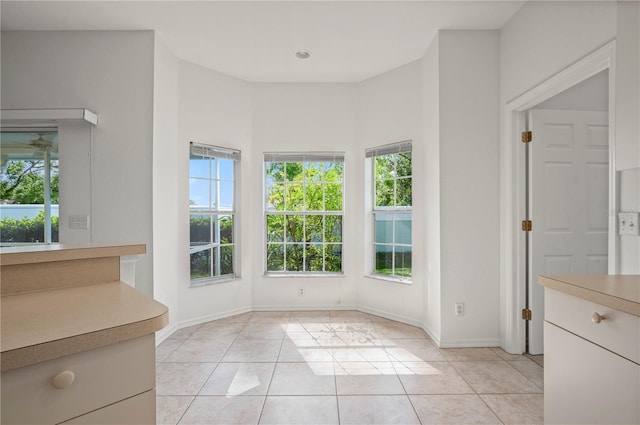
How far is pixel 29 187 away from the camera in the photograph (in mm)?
3105

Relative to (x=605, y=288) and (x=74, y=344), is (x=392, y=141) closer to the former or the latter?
(x=605, y=288)

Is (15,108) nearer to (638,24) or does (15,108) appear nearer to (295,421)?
(295,421)

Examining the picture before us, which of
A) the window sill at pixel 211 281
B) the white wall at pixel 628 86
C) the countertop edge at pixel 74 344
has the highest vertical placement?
the white wall at pixel 628 86

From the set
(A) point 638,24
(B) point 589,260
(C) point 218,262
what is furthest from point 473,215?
(C) point 218,262

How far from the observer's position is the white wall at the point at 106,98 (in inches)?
121

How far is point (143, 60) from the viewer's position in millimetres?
3090

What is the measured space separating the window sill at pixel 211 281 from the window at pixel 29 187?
1342mm

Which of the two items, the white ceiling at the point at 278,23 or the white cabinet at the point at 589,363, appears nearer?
the white cabinet at the point at 589,363

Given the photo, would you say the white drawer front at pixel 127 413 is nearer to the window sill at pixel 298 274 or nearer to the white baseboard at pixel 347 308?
the white baseboard at pixel 347 308

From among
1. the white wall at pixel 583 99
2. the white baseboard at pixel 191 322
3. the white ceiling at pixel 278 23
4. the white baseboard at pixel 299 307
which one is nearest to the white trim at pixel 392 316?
the white baseboard at pixel 299 307

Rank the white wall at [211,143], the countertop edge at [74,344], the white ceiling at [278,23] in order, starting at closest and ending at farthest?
the countertop edge at [74,344], the white ceiling at [278,23], the white wall at [211,143]

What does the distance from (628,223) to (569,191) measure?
49.2 inches

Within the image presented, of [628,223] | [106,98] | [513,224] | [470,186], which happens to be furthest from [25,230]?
[628,223]

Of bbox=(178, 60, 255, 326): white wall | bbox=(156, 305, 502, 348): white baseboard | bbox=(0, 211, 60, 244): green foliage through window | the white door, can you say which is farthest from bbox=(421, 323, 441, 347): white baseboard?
bbox=(0, 211, 60, 244): green foliage through window
